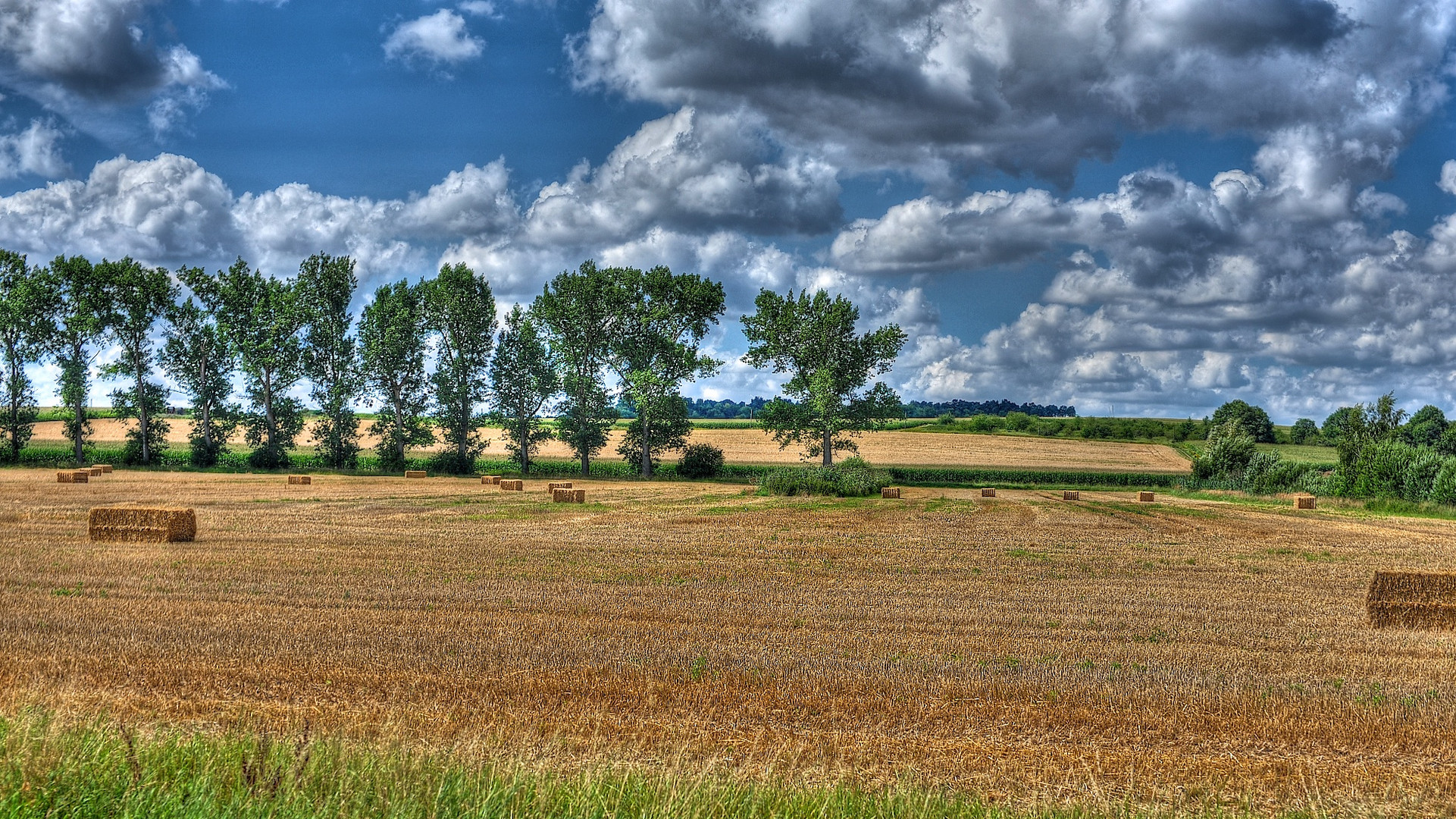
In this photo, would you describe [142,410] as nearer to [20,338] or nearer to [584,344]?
[20,338]

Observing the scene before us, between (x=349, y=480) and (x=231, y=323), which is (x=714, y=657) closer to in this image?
(x=349, y=480)

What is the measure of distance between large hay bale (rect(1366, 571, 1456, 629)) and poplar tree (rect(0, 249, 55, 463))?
79.9m

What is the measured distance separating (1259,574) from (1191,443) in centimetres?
9265

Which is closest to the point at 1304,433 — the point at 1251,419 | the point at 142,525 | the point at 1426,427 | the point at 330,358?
the point at 1251,419

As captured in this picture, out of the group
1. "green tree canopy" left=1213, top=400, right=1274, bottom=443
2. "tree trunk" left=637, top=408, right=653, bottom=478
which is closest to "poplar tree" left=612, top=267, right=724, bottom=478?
"tree trunk" left=637, top=408, right=653, bottom=478

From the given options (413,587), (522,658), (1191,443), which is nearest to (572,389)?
(413,587)

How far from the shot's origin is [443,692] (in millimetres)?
11445

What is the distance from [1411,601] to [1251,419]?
4714 inches

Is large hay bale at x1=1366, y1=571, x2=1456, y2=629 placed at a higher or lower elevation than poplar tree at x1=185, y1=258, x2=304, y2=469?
lower

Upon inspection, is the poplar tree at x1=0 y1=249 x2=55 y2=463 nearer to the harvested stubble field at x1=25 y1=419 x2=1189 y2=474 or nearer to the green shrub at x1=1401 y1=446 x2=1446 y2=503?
the harvested stubble field at x1=25 y1=419 x2=1189 y2=474

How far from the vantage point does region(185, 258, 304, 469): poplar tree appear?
70.9 meters

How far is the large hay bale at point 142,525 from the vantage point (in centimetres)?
2708

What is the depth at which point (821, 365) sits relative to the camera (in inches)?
2628

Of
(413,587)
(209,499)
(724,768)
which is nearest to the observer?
(724,768)
